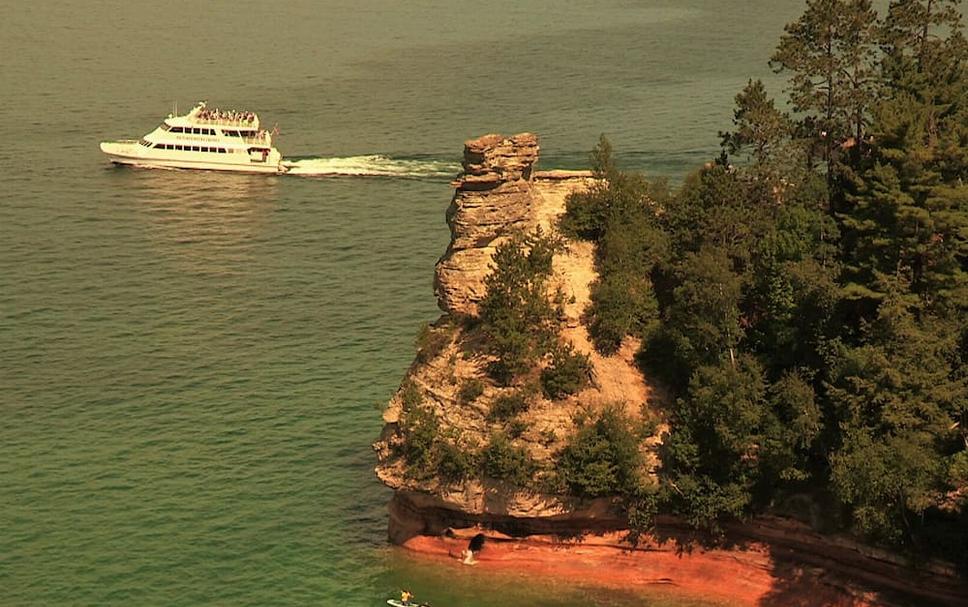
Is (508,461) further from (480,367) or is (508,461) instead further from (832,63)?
(832,63)

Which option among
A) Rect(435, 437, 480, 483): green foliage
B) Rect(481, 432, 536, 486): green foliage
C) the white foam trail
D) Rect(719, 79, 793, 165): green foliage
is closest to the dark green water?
the white foam trail

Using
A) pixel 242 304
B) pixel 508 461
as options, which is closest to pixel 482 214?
pixel 508 461

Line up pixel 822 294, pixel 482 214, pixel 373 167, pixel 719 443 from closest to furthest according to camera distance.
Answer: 1. pixel 822 294
2. pixel 719 443
3. pixel 482 214
4. pixel 373 167

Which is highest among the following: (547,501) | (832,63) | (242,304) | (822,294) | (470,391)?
(832,63)

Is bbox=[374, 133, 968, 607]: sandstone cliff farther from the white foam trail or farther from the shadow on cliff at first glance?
the white foam trail

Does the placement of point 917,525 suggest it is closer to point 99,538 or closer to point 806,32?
point 806,32

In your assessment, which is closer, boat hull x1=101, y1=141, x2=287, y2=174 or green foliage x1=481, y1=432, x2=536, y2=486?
green foliage x1=481, y1=432, x2=536, y2=486

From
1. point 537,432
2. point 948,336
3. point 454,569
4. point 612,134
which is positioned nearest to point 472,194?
point 537,432
